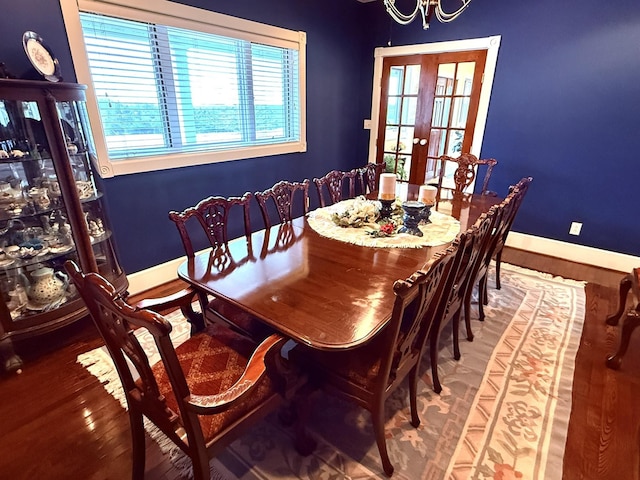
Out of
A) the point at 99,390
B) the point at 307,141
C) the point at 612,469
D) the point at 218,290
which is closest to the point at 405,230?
the point at 218,290

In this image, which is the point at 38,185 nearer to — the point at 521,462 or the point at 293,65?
the point at 293,65

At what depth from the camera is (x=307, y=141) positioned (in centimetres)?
404

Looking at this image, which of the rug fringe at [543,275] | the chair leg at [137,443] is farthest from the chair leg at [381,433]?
the rug fringe at [543,275]

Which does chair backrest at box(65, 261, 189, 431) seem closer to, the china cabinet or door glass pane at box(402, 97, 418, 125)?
the china cabinet

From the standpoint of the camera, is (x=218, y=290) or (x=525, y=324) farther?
(x=525, y=324)

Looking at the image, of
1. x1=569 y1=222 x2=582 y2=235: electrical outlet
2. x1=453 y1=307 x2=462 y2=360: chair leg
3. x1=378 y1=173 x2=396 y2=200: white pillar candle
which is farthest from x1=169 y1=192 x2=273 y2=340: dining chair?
x1=569 y1=222 x2=582 y2=235: electrical outlet

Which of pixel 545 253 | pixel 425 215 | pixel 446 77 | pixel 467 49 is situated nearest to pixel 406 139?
pixel 446 77

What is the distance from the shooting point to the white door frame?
3.53 m

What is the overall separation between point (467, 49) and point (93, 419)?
4.39m

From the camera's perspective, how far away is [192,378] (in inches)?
49.3

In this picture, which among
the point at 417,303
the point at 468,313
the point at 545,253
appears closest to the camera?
the point at 417,303

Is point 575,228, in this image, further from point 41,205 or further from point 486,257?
point 41,205

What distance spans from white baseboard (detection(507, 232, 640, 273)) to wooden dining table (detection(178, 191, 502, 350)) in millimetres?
2521

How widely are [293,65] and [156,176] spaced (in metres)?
1.89
